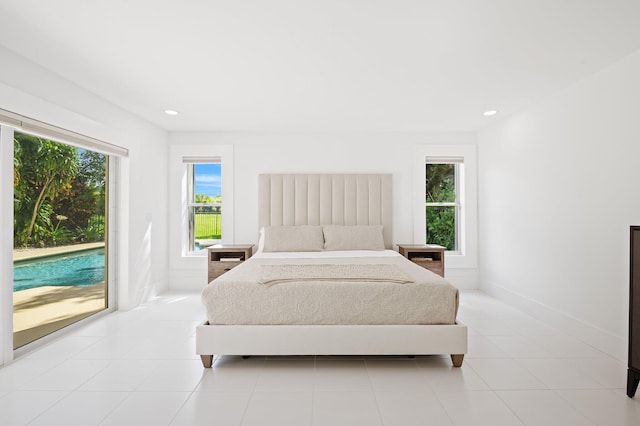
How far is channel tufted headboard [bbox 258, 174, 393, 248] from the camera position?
4980 millimetres

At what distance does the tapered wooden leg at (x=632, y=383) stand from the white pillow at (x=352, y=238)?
109 inches

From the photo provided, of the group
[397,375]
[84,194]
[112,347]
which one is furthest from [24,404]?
[397,375]

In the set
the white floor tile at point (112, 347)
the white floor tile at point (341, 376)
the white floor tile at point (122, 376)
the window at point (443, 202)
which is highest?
the window at point (443, 202)

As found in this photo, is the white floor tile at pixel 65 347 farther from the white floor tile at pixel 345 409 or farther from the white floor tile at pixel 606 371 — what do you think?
the white floor tile at pixel 606 371

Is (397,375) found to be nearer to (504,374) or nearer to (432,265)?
(504,374)

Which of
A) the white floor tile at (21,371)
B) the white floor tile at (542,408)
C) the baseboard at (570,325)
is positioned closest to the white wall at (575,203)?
the baseboard at (570,325)

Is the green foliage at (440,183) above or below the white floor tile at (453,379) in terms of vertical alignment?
above

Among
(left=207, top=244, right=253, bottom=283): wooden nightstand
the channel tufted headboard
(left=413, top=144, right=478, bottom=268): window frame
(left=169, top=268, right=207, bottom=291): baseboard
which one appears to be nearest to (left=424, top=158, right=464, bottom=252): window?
(left=413, top=144, right=478, bottom=268): window frame

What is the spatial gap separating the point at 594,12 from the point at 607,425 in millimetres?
2306

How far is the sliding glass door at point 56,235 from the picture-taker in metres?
2.98

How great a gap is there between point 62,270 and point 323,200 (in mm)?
3051

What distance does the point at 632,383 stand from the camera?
7.11ft

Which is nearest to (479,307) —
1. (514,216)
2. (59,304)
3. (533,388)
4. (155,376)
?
(514,216)

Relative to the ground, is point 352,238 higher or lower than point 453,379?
higher
